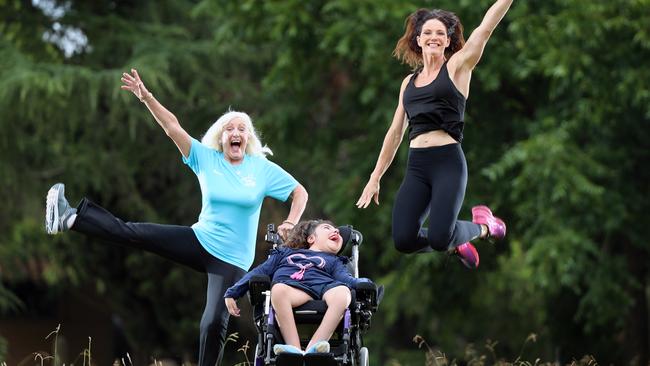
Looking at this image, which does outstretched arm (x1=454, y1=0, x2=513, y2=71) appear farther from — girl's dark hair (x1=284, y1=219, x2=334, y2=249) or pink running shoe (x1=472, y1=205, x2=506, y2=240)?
pink running shoe (x1=472, y1=205, x2=506, y2=240)

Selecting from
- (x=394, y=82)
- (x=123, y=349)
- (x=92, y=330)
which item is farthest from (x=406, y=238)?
(x=123, y=349)

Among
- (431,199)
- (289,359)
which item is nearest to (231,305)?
(289,359)

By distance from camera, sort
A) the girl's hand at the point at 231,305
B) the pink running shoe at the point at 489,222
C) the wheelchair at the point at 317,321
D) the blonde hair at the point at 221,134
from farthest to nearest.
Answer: the pink running shoe at the point at 489,222 < the blonde hair at the point at 221,134 < the girl's hand at the point at 231,305 < the wheelchair at the point at 317,321

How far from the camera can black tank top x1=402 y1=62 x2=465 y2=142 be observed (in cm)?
713

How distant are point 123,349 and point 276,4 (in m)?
17.5

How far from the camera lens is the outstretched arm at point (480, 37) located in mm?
6840

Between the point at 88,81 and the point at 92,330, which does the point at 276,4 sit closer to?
the point at 88,81

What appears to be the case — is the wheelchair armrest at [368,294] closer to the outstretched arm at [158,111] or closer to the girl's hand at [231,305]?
the girl's hand at [231,305]

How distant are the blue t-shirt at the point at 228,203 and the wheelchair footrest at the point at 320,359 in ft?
3.90

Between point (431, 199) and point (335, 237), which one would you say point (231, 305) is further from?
point (431, 199)

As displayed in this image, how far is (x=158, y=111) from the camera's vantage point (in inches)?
287

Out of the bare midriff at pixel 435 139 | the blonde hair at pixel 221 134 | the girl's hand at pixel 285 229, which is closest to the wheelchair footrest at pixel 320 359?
the girl's hand at pixel 285 229

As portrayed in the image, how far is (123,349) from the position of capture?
31.8m

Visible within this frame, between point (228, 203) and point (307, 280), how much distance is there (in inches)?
33.1
